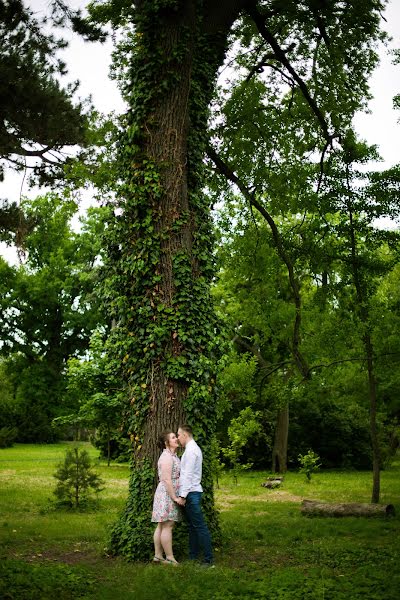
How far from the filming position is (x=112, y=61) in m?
15.2

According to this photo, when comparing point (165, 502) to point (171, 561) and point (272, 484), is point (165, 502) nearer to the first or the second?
point (171, 561)

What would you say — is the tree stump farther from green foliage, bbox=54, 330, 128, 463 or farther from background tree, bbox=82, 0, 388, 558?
background tree, bbox=82, 0, 388, 558

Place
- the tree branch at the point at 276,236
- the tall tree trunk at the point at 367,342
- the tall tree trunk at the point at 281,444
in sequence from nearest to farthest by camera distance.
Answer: the tree branch at the point at 276,236, the tall tree trunk at the point at 367,342, the tall tree trunk at the point at 281,444

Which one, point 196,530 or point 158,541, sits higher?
point 196,530

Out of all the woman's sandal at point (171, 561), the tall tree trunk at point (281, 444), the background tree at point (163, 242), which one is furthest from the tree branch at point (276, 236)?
the tall tree trunk at point (281, 444)

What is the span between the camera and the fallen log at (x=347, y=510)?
39.8 feet

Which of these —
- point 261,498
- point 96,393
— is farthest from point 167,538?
point 96,393

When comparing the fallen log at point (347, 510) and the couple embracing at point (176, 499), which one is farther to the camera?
the fallen log at point (347, 510)

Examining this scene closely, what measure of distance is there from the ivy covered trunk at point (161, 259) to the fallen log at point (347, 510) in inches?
163

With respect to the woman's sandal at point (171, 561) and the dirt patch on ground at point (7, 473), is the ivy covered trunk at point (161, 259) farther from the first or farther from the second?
the dirt patch on ground at point (7, 473)

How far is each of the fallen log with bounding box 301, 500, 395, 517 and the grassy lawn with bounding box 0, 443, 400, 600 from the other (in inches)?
9.0

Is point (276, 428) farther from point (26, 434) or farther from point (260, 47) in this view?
point (26, 434)

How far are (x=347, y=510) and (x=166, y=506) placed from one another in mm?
5618

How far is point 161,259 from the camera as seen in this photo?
937 cm
